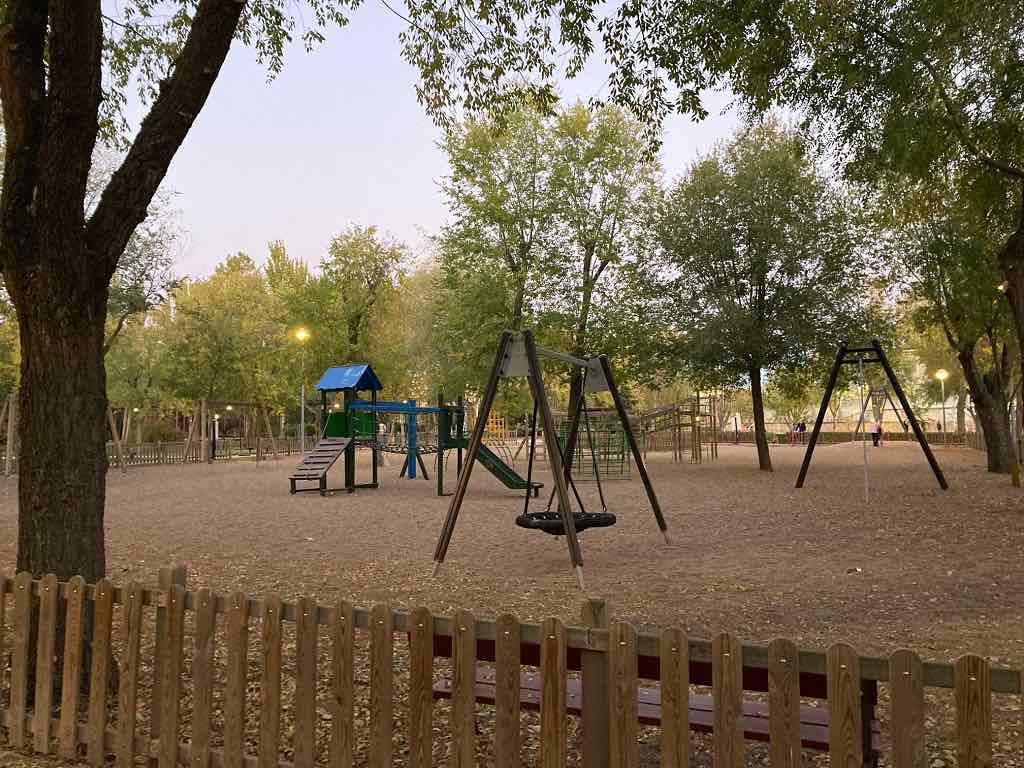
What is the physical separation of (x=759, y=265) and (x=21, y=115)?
65.5ft

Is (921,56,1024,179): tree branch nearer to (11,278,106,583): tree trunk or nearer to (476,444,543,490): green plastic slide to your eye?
(476,444,543,490): green plastic slide

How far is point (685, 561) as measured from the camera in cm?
868

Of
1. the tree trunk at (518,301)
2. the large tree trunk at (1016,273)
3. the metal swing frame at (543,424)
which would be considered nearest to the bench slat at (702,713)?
the metal swing frame at (543,424)

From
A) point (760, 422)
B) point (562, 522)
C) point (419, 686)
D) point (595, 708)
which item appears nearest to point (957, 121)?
point (562, 522)

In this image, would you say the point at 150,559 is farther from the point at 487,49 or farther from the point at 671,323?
the point at 671,323

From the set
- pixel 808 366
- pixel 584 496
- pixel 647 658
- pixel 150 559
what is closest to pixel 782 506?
pixel 584 496

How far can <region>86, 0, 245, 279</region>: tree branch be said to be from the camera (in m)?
4.33

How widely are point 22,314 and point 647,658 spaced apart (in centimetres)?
392

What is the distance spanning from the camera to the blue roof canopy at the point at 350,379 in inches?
789

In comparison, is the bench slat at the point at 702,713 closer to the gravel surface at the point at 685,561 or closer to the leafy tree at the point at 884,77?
the gravel surface at the point at 685,561

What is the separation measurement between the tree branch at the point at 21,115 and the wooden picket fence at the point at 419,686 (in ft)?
6.42

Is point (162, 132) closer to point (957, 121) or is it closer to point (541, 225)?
point (957, 121)

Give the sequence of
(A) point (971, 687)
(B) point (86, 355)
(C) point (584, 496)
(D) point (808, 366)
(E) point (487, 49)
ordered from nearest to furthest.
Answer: (A) point (971, 687), (B) point (86, 355), (E) point (487, 49), (C) point (584, 496), (D) point (808, 366)

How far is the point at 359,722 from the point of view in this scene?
161 inches
